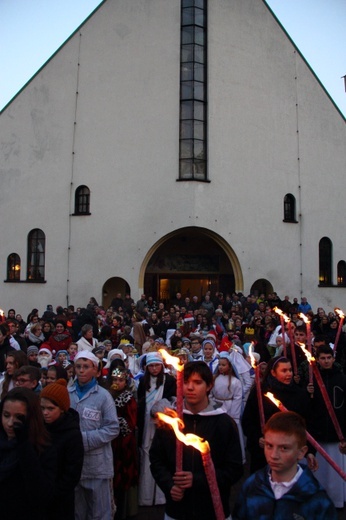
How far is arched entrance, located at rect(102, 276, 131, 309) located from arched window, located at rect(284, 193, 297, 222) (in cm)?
835

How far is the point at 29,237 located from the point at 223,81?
447 inches

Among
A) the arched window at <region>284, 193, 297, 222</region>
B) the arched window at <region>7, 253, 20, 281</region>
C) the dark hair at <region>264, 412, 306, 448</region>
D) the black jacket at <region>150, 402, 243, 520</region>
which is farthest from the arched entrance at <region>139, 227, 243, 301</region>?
the dark hair at <region>264, 412, 306, 448</region>

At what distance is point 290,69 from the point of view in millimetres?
24250

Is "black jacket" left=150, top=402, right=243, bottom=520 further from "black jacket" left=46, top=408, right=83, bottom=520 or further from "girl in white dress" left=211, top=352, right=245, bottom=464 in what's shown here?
"girl in white dress" left=211, top=352, right=245, bottom=464

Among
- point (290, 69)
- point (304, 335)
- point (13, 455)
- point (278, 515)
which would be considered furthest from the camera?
point (290, 69)

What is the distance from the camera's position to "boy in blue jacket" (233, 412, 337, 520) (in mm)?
2582

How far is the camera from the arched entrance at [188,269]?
82.7 ft

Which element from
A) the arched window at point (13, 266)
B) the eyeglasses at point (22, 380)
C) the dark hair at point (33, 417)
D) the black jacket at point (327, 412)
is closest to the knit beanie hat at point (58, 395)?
the dark hair at point (33, 417)

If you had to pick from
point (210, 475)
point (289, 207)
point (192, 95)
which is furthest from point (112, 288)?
point (210, 475)

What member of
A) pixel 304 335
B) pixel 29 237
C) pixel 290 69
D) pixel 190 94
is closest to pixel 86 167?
pixel 29 237

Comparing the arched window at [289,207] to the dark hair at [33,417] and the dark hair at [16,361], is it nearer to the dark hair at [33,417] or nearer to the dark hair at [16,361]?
the dark hair at [16,361]

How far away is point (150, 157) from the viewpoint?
22.5 m

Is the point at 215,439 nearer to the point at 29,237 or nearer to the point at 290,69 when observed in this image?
the point at 29,237

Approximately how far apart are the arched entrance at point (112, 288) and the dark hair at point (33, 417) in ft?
66.3
